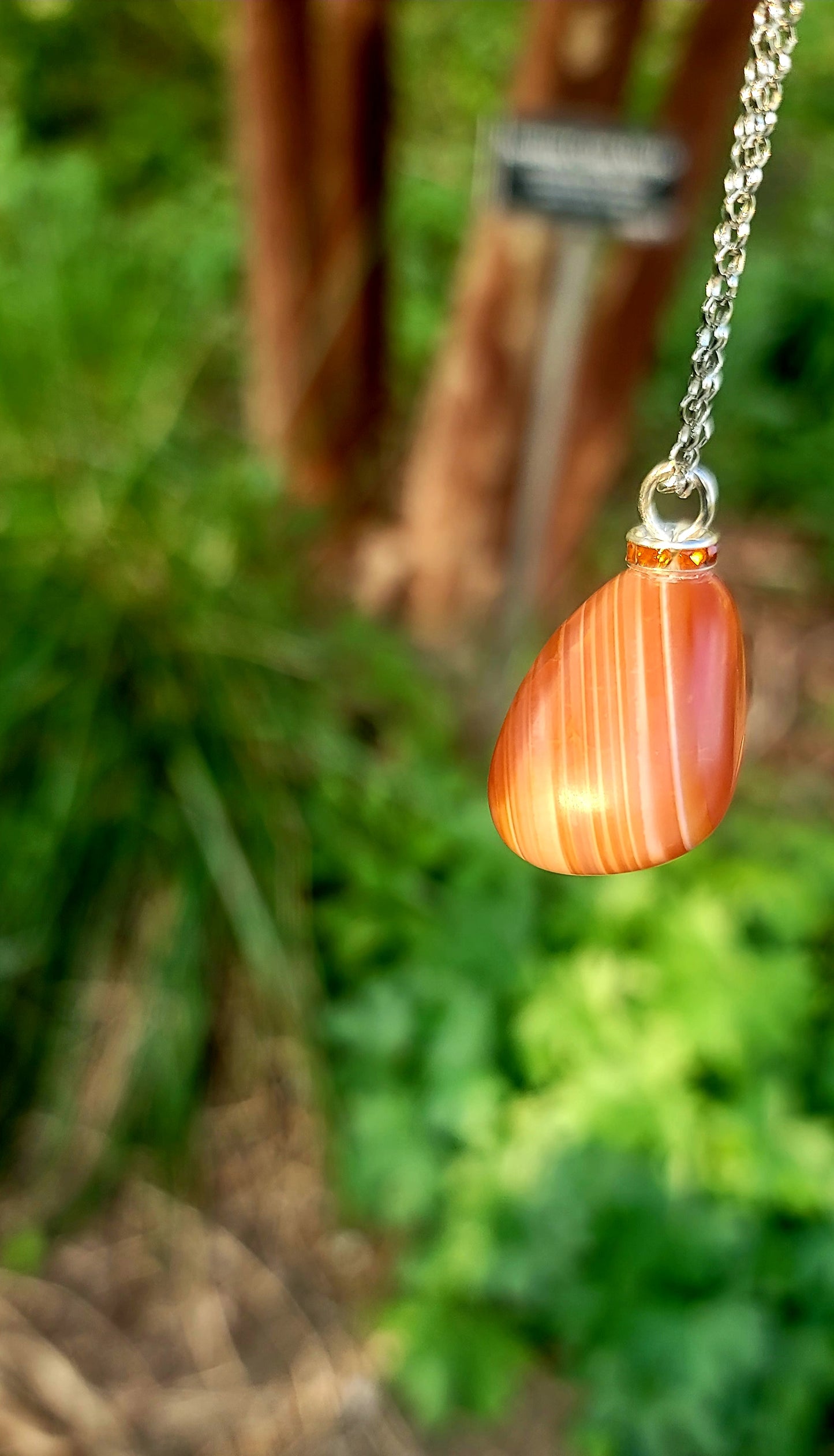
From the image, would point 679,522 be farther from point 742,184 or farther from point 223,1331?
point 223,1331

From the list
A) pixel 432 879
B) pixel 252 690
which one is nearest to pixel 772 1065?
pixel 432 879

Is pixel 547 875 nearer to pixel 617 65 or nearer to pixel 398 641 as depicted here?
pixel 398 641

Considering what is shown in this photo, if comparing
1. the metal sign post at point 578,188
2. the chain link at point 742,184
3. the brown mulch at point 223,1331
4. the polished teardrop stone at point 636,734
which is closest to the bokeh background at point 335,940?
the brown mulch at point 223,1331

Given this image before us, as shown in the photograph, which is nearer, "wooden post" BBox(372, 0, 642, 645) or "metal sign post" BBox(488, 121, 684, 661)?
"metal sign post" BBox(488, 121, 684, 661)

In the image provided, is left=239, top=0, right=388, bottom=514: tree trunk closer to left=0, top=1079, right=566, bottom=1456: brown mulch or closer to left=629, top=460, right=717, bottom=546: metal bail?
left=0, top=1079, right=566, bottom=1456: brown mulch

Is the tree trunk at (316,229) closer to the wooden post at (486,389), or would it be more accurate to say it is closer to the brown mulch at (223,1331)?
the wooden post at (486,389)

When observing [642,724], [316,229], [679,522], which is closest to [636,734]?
[642,724]

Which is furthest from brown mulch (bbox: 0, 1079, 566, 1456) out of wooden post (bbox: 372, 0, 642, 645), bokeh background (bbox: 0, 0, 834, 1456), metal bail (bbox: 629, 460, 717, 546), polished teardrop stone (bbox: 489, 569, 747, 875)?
metal bail (bbox: 629, 460, 717, 546)

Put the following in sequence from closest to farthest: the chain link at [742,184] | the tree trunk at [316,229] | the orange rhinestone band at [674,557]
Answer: the chain link at [742,184] < the orange rhinestone band at [674,557] < the tree trunk at [316,229]
